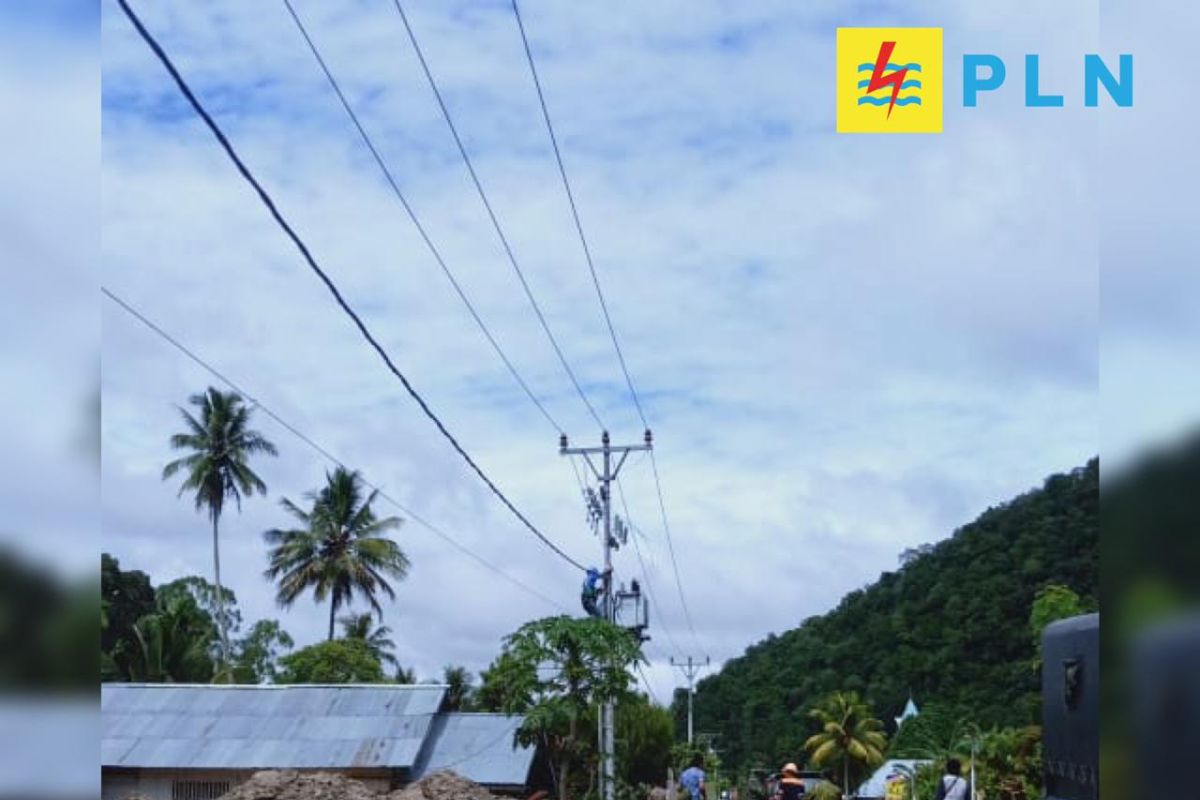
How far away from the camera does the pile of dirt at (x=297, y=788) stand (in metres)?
16.8

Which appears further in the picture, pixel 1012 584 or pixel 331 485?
pixel 331 485

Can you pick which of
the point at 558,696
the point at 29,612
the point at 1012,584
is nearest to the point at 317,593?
the point at 1012,584

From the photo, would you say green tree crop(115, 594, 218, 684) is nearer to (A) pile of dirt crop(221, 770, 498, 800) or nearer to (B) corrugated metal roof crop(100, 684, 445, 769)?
(B) corrugated metal roof crop(100, 684, 445, 769)

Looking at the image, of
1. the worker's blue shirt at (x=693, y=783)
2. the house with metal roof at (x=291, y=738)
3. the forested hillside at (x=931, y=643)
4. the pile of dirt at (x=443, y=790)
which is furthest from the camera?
the house with metal roof at (x=291, y=738)

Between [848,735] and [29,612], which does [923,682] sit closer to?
[848,735]

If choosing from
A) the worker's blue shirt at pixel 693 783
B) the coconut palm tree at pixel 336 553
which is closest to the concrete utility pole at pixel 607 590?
the worker's blue shirt at pixel 693 783

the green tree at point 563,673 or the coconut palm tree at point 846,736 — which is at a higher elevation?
the green tree at point 563,673

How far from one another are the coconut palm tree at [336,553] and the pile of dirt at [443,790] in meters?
28.1

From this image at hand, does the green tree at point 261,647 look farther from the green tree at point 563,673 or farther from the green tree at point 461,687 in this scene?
the green tree at point 563,673

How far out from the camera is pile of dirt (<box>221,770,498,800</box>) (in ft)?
55.4

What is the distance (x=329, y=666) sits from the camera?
42.6 metres

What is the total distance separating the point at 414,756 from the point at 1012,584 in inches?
520

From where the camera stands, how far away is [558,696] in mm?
18250

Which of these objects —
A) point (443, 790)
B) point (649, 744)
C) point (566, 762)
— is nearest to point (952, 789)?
point (566, 762)
